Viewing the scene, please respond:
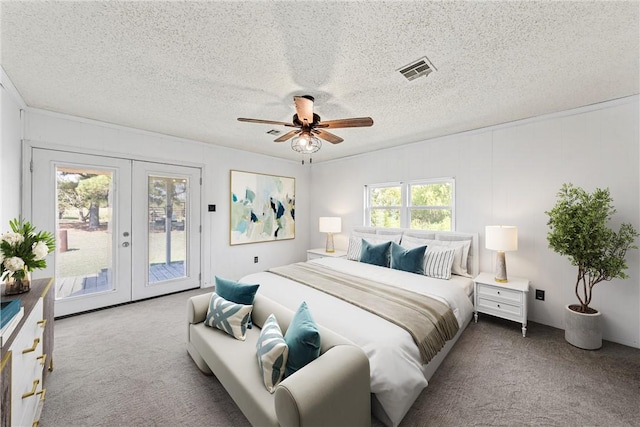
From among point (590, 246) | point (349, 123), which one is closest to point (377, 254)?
point (349, 123)

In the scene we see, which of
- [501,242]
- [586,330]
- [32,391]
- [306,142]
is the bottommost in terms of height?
[586,330]

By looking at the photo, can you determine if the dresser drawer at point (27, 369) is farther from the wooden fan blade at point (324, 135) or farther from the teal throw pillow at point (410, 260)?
the teal throw pillow at point (410, 260)

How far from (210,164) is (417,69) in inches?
140

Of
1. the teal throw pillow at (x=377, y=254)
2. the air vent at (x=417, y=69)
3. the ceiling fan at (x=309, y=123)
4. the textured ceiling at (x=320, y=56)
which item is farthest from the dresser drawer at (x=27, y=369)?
the teal throw pillow at (x=377, y=254)

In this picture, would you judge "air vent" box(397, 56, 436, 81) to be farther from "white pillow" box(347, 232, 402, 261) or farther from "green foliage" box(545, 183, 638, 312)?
"white pillow" box(347, 232, 402, 261)

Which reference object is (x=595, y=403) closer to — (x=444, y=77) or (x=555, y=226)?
(x=555, y=226)

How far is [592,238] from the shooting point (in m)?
2.39

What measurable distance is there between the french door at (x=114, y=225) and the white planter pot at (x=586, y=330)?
4945mm

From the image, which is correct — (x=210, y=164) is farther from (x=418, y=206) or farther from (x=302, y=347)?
(x=302, y=347)

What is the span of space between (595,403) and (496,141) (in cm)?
278

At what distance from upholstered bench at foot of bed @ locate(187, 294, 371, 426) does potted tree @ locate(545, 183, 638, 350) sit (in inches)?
98.2

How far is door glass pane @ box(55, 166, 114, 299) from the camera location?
3.12m

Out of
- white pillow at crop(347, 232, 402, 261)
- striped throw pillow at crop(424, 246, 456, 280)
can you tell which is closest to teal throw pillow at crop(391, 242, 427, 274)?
striped throw pillow at crop(424, 246, 456, 280)

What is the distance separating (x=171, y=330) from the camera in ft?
9.38
